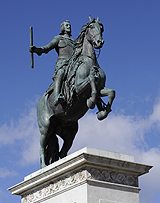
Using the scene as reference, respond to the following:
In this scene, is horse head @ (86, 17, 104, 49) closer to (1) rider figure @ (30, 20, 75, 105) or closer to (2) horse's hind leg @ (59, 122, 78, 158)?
(1) rider figure @ (30, 20, 75, 105)

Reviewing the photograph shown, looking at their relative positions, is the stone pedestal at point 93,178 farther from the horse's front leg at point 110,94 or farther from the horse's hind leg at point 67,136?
the horse's hind leg at point 67,136

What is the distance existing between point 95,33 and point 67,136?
2.48m

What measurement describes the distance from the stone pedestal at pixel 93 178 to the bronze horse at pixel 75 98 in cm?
109

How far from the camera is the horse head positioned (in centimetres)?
1464

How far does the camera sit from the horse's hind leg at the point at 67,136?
15.9 metres

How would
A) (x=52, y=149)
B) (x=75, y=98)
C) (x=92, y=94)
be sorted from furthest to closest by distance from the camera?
1. (x=52, y=149)
2. (x=75, y=98)
3. (x=92, y=94)

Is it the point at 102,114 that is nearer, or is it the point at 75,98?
the point at 102,114

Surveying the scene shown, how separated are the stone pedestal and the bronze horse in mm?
1090

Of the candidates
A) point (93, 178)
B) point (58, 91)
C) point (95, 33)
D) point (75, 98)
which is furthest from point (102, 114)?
point (95, 33)

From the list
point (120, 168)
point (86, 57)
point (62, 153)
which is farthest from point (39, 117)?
point (120, 168)

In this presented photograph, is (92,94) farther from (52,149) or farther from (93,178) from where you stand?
(52,149)

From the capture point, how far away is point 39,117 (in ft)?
52.5

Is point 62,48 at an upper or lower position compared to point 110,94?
upper

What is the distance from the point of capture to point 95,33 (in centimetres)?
1476
